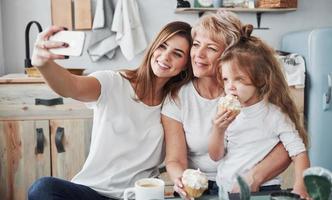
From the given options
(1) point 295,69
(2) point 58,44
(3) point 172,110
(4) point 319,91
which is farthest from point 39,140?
(4) point 319,91

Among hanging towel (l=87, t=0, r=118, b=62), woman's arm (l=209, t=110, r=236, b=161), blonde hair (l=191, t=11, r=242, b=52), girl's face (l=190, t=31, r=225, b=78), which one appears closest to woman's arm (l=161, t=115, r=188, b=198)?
woman's arm (l=209, t=110, r=236, b=161)

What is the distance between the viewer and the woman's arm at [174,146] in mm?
1330

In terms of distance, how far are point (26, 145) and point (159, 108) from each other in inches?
50.0

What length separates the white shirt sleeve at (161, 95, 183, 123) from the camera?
1400 mm

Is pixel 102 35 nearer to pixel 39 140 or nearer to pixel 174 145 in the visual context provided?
pixel 39 140

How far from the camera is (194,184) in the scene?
992 millimetres

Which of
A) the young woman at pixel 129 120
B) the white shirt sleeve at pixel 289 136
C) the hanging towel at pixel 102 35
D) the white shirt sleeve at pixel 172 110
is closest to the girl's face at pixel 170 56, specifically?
the young woman at pixel 129 120

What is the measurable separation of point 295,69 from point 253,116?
56.4 inches

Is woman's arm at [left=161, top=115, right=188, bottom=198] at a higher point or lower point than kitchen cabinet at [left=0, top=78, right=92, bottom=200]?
higher

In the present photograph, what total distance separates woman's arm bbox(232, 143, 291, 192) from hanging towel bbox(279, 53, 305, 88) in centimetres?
137

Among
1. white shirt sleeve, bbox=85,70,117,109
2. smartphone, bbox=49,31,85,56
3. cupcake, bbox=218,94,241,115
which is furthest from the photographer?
white shirt sleeve, bbox=85,70,117,109

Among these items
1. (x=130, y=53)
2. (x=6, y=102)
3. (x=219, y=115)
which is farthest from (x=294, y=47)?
(x=6, y=102)

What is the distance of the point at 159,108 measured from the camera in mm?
1453

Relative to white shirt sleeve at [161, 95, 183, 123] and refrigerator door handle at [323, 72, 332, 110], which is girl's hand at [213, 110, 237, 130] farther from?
refrigerator door handle at [323, 72, 332, 110]
